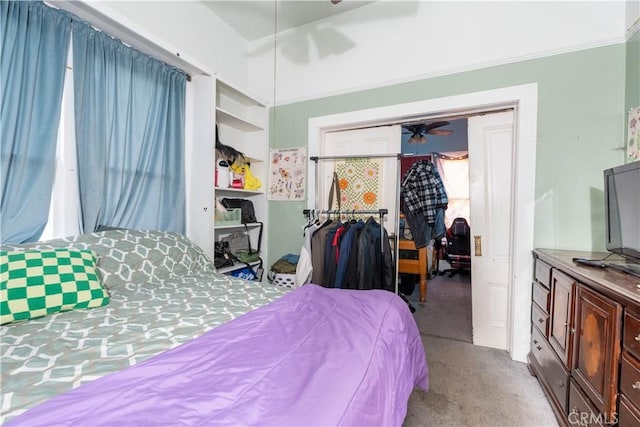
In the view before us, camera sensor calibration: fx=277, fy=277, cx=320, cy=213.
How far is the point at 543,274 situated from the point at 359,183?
63.8 inches

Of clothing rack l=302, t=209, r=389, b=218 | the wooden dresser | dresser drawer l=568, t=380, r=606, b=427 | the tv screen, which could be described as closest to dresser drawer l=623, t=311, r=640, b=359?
the wooden dresser

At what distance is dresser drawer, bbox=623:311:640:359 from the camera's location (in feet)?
3.11

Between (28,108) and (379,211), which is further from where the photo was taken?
(379,211)

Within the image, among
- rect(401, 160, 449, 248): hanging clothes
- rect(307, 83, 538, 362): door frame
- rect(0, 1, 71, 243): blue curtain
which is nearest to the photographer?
rect(0, 1, 71, 243): blue curtain

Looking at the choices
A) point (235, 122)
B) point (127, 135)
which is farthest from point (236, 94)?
point (127, 135)

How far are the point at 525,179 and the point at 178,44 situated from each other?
301 centimetres

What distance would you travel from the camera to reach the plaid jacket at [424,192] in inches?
124

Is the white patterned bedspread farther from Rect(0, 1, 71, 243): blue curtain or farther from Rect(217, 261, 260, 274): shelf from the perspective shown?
Rect(217, 261, 260, 274): shelf

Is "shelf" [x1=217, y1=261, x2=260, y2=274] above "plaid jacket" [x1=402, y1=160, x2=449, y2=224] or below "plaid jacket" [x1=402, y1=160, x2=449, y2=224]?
below

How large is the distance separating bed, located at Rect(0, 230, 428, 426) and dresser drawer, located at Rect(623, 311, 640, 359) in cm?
77

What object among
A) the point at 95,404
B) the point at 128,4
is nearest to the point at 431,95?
the point at 128,4

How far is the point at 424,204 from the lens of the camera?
315 centimetres

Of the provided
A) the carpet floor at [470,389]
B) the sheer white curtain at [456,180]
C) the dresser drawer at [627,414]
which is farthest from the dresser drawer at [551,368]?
the sheer white curtain at [456,180]

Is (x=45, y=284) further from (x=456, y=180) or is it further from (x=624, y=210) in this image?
(x=456, y=180)
